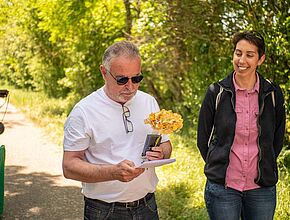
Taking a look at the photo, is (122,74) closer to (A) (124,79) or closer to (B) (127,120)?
(A) (124,79)

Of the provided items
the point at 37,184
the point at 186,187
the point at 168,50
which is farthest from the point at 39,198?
the point at 168,50

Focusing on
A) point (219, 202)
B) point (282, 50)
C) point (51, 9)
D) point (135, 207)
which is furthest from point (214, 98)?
point (51, 9)

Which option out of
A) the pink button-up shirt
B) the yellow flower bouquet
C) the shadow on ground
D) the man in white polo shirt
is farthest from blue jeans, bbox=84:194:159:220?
the shadow on ground

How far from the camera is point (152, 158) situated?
8.15 ft

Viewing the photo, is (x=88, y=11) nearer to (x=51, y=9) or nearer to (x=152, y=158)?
(x=51, y=9)

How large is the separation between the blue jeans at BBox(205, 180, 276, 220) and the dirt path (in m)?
3.43

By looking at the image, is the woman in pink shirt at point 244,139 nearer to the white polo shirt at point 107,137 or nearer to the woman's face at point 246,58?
the woman's face at point 246,58

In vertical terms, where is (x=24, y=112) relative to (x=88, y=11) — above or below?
below

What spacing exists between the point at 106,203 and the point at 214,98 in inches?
42.1

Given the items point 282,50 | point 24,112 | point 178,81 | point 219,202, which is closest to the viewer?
point 219,202

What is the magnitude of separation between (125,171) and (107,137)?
303mm

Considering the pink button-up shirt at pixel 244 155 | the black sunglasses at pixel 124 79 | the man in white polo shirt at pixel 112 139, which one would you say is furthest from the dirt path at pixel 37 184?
the black sunglasses at pixel 124 79

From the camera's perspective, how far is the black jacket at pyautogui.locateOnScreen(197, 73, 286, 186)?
3.08 metres

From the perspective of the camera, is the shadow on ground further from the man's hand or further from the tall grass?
the man's hand
